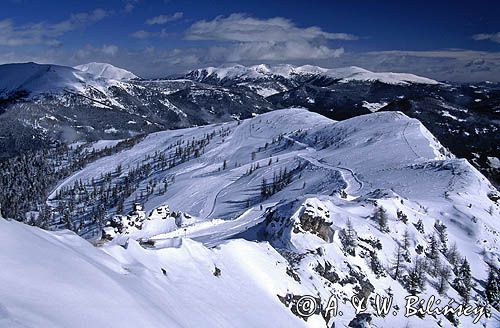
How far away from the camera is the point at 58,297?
1547 centimetres

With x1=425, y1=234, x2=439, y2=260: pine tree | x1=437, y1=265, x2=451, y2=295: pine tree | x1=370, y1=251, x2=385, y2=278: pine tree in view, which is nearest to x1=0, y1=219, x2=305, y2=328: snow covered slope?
x1=370, y1=251, x2=385, y2=278: pine tree

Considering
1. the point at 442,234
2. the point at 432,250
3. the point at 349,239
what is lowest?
the point at 442,234

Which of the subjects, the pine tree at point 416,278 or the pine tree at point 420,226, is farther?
the pine tree at point 420,226

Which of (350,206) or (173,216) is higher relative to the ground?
(350,206)

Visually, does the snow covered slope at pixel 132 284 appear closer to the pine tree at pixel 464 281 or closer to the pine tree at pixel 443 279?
the pine tree at pixel 443 279

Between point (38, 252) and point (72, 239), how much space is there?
26.0 ft

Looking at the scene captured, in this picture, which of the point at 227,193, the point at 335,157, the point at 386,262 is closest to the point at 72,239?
the point at 386,262

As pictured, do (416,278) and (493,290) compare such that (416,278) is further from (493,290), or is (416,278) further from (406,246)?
(493,290)

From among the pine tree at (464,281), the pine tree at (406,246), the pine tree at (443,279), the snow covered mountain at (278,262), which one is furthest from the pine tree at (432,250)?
the pine tree at (464,281)

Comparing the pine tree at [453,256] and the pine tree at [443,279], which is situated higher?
the pine tree at [443,279]

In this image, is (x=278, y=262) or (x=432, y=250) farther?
(x=432, y=250)

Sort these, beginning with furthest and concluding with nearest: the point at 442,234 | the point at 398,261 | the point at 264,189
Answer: the point at 264,189 < the point at 442,234 < the point at 398,261

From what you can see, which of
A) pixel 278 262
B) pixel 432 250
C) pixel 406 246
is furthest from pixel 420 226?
pixel 278 262

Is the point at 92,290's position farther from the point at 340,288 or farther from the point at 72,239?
the point at 340,288
